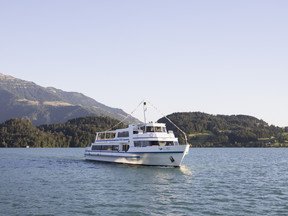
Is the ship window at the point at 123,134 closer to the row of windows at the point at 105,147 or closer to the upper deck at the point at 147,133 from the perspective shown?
the upper deck at the point at 147,133

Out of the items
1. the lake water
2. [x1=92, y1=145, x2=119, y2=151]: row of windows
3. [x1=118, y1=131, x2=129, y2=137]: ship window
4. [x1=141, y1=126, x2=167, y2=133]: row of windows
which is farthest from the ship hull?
the lake water

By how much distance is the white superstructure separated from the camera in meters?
81.2

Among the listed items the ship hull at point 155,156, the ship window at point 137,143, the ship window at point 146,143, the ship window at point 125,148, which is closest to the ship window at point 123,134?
the ship window at point 125,148

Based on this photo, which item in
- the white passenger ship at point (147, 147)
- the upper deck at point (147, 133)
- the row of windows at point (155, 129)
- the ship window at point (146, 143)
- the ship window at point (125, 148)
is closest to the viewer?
the white passenger ship at point (147, 147)

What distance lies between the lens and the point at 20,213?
36812mm

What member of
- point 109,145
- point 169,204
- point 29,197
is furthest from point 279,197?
point 109,145

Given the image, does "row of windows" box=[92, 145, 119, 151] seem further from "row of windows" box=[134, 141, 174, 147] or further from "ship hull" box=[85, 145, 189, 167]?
"row of windows" box=[134, 141, 174, 147]

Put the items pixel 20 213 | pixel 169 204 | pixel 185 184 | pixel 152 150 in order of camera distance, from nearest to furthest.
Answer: pixel 20 213
pixel 169 204
pixel 185 184
pixel 152 150

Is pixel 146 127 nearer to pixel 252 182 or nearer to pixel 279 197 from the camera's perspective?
pixel 252 182

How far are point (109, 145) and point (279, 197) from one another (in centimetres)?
5652

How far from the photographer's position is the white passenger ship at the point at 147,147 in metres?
81.2

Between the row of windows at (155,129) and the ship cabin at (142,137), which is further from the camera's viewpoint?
the row of windows at (155,129)

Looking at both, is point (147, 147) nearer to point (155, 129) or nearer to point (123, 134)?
point (155, 129)

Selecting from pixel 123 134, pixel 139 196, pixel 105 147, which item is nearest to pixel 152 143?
pixel 123 134
